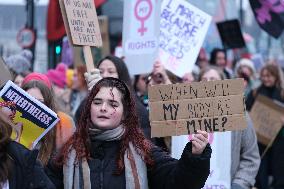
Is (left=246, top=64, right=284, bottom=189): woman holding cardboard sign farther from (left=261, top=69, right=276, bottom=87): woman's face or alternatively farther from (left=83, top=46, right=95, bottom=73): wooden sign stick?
(left=83, top=46, right=95, bottom=73): wooden sign stick

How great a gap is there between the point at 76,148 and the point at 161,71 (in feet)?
9.38

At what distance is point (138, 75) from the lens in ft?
24.4

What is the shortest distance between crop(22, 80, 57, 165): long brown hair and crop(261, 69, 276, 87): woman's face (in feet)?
14.2

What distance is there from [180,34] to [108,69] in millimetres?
1643

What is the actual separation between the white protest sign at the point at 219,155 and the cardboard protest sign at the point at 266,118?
241 cm

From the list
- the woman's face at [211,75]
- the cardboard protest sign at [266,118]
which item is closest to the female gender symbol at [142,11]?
the woman's face at [211,75]

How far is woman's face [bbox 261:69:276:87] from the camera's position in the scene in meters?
8.86

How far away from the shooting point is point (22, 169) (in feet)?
10.3

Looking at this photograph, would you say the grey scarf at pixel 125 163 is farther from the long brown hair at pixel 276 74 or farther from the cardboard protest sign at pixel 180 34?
the long brown hair at pixel 276 74

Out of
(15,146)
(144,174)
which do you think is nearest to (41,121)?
(144,174)

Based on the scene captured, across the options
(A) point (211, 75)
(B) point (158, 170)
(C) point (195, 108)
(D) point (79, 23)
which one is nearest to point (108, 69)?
(A) point (211, 75)

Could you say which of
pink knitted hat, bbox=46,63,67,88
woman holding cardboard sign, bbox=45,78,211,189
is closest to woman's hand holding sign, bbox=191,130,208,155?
woman holding cardboard sign, bbox=45,78,211,189

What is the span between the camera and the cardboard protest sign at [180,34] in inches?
289

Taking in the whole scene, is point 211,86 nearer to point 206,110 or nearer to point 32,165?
point 206,110
